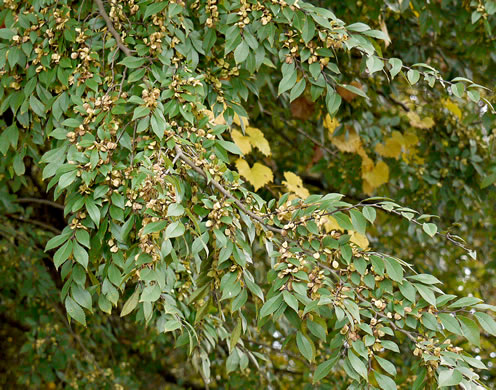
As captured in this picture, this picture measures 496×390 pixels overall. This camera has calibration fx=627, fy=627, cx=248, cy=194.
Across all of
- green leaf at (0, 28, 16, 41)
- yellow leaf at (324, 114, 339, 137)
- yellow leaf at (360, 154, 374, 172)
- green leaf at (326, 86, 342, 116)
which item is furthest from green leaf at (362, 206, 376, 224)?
yellow leaf at (360, 154, 374, 172)

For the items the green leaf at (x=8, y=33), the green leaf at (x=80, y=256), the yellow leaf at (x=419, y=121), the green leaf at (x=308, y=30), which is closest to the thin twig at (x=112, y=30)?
the green leaf at (x=8, y=33)

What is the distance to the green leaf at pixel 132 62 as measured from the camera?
1.57 meters

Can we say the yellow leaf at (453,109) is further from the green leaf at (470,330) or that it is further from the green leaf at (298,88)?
the green leaf at (470,330)

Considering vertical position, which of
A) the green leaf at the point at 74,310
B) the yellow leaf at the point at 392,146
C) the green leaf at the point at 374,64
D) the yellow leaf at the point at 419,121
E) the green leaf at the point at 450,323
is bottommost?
the yellow leaf at the point at 392,146

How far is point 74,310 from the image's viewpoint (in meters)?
1.43

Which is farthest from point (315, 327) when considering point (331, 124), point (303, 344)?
point (331, 124)

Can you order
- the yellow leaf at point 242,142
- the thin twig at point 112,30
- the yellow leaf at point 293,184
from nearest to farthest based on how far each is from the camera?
the thin twig at point 112,30 < the yellow leaf at point 242,142 < the yellow leaf at point 293,184

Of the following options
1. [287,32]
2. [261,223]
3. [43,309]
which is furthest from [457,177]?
[43,309]

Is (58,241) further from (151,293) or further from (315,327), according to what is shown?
(315,327)

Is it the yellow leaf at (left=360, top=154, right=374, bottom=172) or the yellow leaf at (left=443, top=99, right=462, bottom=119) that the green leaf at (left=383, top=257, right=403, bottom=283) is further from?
the yellow leaf at (left=443, top=99, right=462, bottom=119)

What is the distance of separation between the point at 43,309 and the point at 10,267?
28 centimetres

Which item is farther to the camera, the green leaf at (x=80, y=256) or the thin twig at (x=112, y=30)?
the thin twig at (x=112, y=30)

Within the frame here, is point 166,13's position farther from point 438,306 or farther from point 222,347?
point 222,347

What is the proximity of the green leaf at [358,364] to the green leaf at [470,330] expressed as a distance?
24cm
